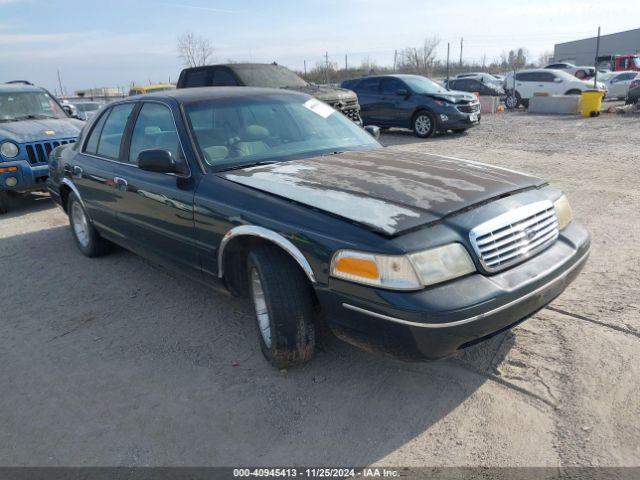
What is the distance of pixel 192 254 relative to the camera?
344 cm

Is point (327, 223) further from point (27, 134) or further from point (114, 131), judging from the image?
point (27, 134)

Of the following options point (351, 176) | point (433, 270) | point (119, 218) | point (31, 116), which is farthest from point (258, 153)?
point (31, 116)

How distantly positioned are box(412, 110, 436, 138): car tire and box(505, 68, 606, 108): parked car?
9.52 m

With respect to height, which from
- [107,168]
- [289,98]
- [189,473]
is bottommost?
[189,473]

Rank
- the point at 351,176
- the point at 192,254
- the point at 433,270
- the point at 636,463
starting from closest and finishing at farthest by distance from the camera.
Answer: the point at 636,463 → the point at 433,270 → the point at 351,176 → the point at 192,254

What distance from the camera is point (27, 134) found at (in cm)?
718

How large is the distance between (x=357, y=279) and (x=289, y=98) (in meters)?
2.31

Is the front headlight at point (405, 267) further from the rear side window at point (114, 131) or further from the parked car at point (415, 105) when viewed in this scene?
the parked car at point (415, 105)

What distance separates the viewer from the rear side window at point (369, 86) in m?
14.3

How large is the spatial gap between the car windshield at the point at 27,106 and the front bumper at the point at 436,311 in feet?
24.3

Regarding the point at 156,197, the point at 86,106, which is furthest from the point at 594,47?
the point at 156,197

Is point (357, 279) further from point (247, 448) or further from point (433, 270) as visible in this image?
point (247, 448)

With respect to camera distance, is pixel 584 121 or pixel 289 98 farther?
pixel 584 121

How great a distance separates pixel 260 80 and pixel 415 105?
15.3 feet
